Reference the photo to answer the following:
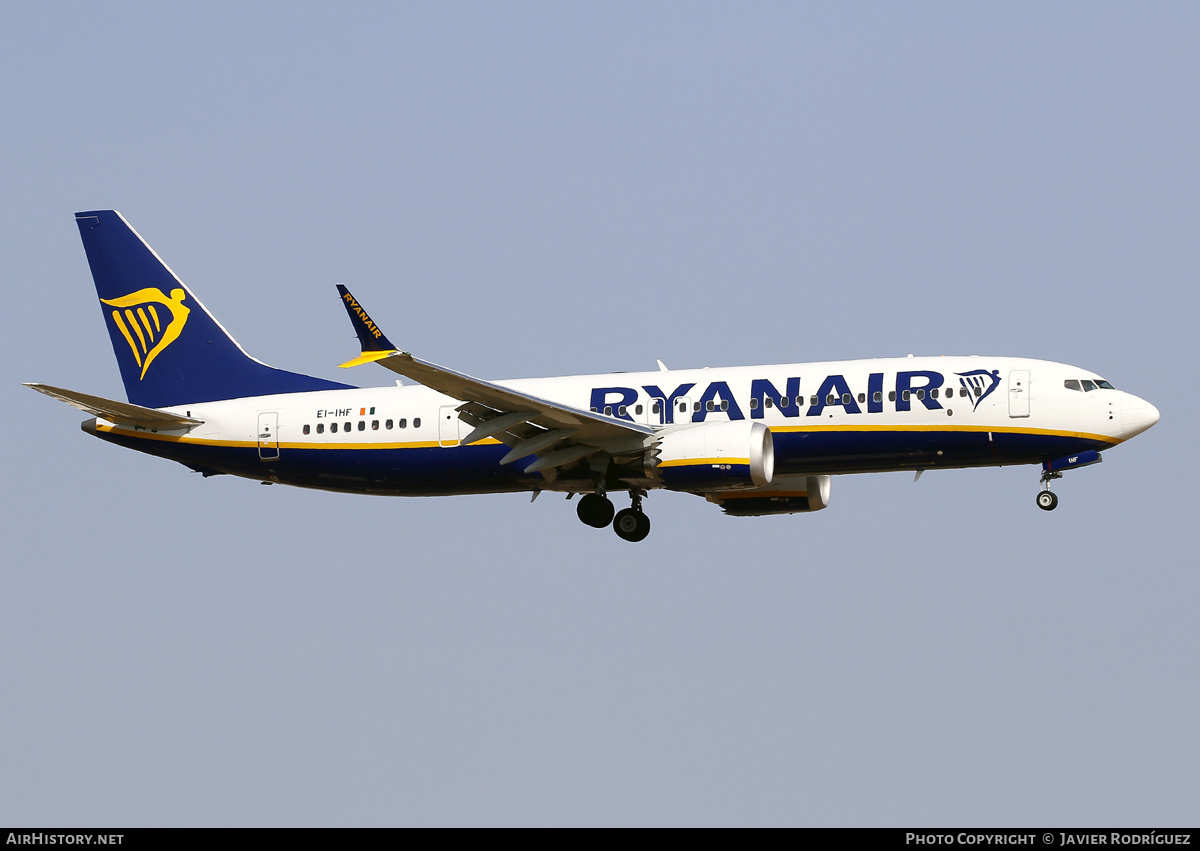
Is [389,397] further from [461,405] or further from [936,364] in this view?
[936,364]

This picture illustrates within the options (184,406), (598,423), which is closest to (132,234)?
(184,406)

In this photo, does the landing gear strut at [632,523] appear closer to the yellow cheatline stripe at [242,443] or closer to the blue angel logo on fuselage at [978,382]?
the yellow cheatline stripe at [242,443]

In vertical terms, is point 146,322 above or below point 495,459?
above

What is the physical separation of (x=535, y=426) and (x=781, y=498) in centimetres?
880

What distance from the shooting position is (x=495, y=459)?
42188 mm

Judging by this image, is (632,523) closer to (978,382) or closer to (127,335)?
(978,382)

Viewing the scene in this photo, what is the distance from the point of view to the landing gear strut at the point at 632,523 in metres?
42.3

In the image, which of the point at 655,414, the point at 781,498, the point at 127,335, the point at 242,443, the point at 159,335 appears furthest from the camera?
the point at 127,335

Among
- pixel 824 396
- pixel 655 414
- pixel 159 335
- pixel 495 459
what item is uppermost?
pixel 159 335

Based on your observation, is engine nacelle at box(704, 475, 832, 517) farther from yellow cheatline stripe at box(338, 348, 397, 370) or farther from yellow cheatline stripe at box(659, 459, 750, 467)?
yellow cheatline stripe at box(338, 348, 397, 370)

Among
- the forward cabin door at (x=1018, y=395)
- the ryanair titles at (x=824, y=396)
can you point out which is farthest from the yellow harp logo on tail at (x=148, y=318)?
the forward cabin door at (x=1018, y=395)

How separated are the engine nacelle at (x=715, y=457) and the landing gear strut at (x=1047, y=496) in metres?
6.81

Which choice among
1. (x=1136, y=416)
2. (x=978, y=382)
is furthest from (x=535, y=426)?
(x=1136, y=416)
